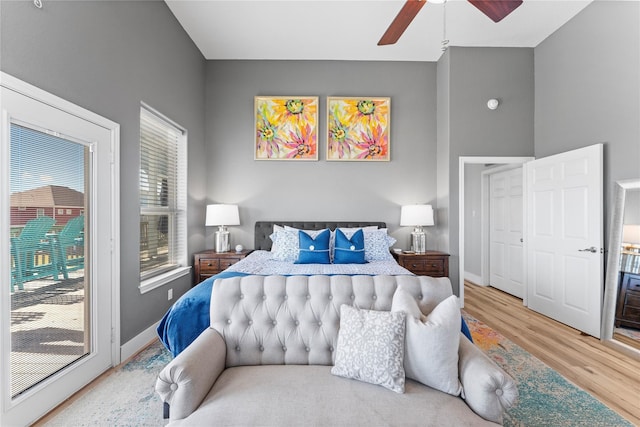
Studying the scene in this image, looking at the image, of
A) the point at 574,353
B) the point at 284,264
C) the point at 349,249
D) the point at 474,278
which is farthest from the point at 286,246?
the point at 474,278

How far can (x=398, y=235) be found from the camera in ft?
14.3

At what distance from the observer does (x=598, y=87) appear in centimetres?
317

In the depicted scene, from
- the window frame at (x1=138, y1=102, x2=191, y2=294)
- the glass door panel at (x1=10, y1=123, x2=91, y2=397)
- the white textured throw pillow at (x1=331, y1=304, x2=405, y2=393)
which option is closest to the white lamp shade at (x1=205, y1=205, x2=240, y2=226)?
the window frame at (x1=138, y1=102, x2=191, y2=294)

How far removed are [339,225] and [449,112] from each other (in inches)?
87.0

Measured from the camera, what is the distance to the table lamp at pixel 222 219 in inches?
155

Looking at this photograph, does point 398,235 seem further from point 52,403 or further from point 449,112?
point 52,403

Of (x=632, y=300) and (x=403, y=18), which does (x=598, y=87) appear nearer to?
(x=632, y=300)

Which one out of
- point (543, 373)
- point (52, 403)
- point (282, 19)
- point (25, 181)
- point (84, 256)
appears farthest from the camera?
point (282, 19)

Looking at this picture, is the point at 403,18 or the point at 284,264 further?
the point at 284,264

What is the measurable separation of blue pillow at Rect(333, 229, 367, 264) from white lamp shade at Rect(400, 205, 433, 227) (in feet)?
2.80

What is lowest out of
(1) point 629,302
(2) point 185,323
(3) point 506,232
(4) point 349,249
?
(1) point 629,302

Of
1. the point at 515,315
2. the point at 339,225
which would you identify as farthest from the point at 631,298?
the point at 339,225

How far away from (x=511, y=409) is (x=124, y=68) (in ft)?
13.2

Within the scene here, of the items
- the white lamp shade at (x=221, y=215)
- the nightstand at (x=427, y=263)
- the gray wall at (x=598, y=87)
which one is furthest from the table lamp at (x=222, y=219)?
the gray wall at (x=598, y=87)
